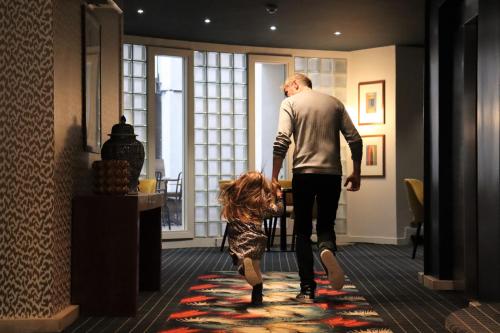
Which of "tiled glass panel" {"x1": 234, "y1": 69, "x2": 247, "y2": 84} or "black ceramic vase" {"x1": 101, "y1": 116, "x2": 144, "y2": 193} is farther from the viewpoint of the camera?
"tiled glass panel" {"x1": 234, "y1": 69, "x2": 247, "y2": 84}

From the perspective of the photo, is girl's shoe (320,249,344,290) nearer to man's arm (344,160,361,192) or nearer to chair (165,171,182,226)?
man's arm (344,160,361,192)

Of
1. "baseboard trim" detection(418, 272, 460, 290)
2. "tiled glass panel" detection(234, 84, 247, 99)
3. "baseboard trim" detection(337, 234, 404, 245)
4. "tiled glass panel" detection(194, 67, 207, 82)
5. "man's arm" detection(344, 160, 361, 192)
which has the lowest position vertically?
"baseboard trim" detection(337, 234, 404, 245)

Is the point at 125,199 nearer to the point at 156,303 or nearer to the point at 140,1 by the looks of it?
the point at 156,303

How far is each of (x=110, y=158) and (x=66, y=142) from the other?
1.52ft

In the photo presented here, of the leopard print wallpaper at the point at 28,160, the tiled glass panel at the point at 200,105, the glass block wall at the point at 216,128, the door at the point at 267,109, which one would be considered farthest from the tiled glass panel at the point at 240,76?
the leopard print wallpaper at the point at 28,160

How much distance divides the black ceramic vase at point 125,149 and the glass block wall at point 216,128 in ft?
14.9

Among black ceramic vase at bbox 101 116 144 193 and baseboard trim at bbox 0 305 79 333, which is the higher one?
black ceramic vase at bbox 101 116 144 193

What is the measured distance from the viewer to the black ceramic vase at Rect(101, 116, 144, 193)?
4422 millimetres

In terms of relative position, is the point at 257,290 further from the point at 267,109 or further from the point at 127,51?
the point at 267,109

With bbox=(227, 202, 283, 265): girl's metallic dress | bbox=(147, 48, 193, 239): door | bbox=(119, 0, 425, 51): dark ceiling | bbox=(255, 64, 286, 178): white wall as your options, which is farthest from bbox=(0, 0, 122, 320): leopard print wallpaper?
bbox=(255, 64, 286, 178): white wall

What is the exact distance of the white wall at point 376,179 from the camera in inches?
364

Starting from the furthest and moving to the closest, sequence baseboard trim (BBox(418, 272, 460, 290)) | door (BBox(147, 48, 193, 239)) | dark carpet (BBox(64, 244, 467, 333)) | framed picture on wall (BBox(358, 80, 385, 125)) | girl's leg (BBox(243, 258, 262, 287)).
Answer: framed picture on wall (BBox(358, 80, 385, 125)) → door (BBox(147, 48, 193, 239)) → baseboard trim (BBox(418, 272, 460, 290)) → girl's leg (BBox(243, 258, 262, 287)) → dark carpet (BBox(64, 244, 467, 333))

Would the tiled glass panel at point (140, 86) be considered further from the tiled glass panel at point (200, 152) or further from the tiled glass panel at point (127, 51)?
the tiled glass panel at point (200, 152)

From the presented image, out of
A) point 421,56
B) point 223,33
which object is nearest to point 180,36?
point 223,33
